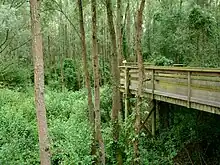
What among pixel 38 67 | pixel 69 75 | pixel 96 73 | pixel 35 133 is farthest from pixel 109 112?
pixel 69 75

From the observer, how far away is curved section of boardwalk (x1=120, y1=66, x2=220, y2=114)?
327 inches

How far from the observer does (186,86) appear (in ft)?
31.4

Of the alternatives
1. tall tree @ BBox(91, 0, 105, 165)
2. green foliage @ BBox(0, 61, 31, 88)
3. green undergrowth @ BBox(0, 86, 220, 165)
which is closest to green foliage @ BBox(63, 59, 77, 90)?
green foliage @ BBox(0, 61, 31, 88)

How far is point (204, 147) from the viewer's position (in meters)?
12.2

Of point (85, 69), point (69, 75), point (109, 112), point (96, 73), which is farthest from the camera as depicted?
point (69, 75)

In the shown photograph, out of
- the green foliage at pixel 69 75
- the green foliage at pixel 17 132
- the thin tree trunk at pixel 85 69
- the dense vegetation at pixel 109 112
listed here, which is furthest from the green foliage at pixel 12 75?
the thin tree trunk at pixel 85 69

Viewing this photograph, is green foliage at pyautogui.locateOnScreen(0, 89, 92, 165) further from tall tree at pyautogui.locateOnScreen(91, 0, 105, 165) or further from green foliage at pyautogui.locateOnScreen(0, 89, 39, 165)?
tall tree at pyautogui.locateOnScreen(91, 0, 105, 165)

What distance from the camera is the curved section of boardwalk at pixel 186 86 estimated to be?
27.2 ft

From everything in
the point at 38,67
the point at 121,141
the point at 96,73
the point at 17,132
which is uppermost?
the point at 38,67

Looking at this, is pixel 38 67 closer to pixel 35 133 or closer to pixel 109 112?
pixel 35 133

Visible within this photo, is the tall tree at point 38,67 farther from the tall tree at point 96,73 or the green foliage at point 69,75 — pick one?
the green foliage at point 69,75

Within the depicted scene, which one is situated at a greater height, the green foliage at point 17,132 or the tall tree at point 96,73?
the tall tree at point 96,73

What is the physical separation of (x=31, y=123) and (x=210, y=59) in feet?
36.1

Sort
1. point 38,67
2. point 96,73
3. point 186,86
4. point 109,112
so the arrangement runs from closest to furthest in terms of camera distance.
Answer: point 38,67
point 186,86
point 96,73
point 109,112
